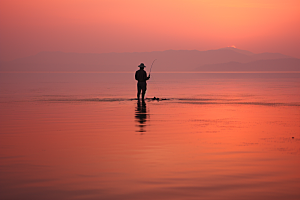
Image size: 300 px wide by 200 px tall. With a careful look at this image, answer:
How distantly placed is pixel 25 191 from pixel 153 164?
108 inches

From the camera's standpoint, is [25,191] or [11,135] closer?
[25,191]

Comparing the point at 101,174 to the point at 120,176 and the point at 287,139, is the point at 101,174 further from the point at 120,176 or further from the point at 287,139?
the point at 287,139

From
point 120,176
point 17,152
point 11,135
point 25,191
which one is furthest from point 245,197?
point 11,135

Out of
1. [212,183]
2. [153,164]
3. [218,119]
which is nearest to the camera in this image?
[212,183]

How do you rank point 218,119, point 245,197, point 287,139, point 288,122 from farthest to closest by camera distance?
point 218,119 → point 288,122 → point 287,139 → point 245,197

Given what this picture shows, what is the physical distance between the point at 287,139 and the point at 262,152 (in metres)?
2.24

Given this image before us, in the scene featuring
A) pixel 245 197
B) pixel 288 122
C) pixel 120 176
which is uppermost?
pixel 288 122

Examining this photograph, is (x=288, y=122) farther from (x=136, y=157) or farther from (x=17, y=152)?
(x=17, y=152)

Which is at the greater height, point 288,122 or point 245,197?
point 288,122

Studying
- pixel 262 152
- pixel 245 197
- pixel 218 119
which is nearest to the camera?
pixel 245 197

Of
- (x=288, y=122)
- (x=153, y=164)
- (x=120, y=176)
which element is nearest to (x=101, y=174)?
(x=120, y=176)

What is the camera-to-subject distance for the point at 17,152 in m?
10.6

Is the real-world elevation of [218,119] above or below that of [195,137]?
above

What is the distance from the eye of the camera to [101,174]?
8.39m
